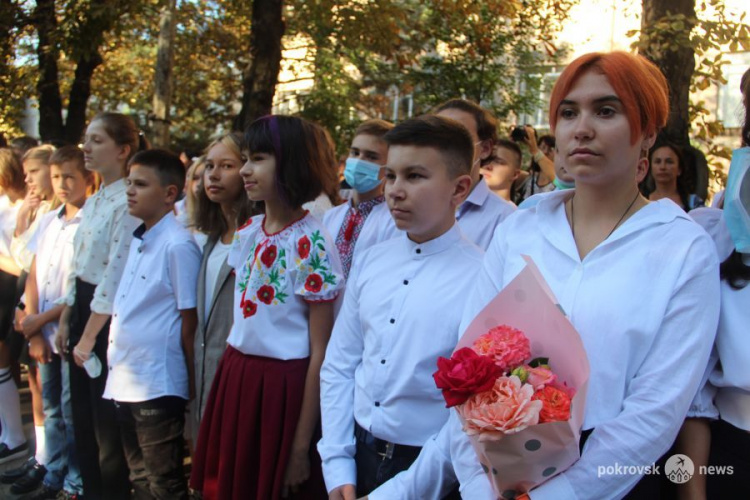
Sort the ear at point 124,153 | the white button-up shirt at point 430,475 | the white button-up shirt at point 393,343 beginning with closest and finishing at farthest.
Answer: the white button-up shirt at point 430,475, the white button-up shirt at point 393,343, the ear at point 124,153

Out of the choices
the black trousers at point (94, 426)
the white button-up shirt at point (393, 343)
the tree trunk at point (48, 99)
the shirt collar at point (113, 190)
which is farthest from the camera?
the tree trunk at point (48, 99)

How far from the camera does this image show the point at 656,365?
182 cm

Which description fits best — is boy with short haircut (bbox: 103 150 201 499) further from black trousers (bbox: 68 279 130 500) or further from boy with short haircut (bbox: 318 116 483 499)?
boy with short haircut (bbox: 318 116 483 499)

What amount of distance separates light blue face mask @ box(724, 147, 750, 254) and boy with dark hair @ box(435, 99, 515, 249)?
1.30 metres

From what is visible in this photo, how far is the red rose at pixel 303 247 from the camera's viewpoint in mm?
3152

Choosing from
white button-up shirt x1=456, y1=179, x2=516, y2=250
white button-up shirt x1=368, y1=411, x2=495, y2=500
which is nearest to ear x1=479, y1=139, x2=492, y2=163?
white button-up shirt x1=456, y1=179, x2=516, y2=250

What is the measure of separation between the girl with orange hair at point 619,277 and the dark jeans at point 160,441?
6.91 ft

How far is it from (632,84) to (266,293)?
1.78 m

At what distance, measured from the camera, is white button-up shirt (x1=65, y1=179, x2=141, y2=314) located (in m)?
4.11

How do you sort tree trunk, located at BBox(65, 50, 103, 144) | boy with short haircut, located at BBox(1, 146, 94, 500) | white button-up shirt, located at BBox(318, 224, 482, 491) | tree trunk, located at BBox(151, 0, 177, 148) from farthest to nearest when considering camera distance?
1. tree trunk, located at BBox(151, 0, 177, 148)
2. tree trunk, located at BBox(65, 50, 103, 144)
3. boy with short haircut, located at BBox(1, 146, 94, 500)
4. white button-up shirt, located at BBox(318, 224, 482, 491)

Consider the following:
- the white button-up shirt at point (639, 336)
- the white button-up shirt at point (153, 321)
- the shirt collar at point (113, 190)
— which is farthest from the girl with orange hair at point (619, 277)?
the shirt collar at point (113, 190)

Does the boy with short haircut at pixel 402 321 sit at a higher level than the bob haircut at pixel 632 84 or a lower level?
lower

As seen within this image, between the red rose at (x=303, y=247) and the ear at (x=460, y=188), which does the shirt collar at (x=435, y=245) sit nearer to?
the ear at (x=460, y=188)

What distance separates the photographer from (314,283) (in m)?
3.12
